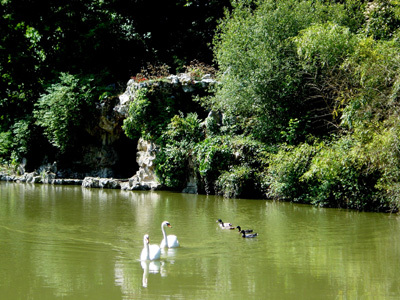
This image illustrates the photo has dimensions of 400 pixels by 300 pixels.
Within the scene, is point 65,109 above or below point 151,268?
above

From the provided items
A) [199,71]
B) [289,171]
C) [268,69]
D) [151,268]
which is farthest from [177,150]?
[151,268]

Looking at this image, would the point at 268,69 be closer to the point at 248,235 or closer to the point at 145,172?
the point at 145,172

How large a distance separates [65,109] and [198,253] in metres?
17.5

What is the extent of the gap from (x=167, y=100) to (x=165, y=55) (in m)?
7.18

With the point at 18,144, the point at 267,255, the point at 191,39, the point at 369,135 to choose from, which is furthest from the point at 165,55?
the point at 267,255

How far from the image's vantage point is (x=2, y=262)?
878 centimetres

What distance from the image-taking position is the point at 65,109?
25578 mm

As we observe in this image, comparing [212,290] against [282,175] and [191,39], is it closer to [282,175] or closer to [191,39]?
[282,175]

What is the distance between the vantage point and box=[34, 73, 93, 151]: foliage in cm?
2556

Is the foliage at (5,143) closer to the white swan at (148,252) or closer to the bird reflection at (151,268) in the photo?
the white swan at (148,252)

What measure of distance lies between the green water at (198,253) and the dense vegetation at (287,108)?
147 centimetres

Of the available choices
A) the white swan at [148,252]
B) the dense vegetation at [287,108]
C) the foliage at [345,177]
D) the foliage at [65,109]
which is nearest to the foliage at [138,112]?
the dense vegetation at [287,108]

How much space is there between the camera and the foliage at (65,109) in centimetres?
2556

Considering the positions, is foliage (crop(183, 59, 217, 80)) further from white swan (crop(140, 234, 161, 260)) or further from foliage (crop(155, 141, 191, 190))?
white swan (crop(140, 234, 161, 260))
